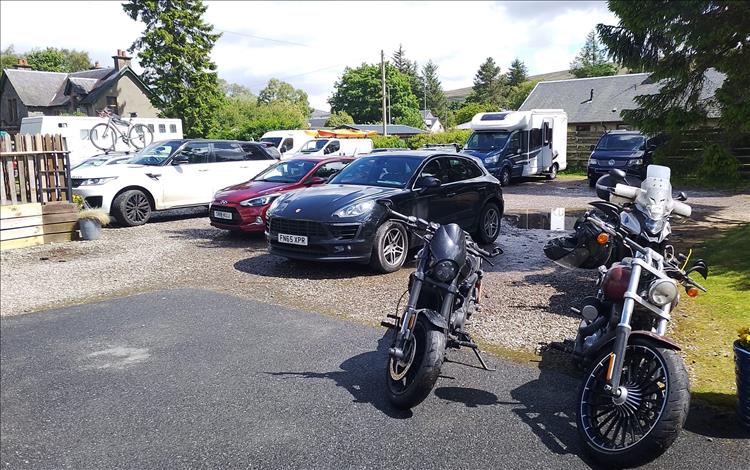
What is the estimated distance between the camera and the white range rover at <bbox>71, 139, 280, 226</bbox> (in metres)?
12.6

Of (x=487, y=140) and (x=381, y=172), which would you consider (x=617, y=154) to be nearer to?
(x=487, y=140)

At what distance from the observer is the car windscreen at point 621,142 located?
2077cm

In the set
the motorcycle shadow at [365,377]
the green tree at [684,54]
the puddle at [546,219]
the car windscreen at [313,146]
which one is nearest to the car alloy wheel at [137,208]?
the puddle at [546,219]

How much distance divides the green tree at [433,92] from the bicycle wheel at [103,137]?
306ft

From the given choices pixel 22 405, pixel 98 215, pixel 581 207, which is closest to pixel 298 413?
pixel 22 405

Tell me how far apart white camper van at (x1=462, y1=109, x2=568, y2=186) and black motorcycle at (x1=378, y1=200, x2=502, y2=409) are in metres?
17.2

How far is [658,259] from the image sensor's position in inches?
144

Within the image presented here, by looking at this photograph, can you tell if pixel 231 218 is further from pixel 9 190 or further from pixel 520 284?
pixel 520 284

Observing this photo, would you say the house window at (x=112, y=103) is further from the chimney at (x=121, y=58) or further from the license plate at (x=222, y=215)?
the license plate at (x=222, y=215)

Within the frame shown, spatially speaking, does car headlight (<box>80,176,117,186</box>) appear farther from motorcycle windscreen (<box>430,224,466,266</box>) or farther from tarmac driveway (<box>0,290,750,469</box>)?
motorcycle windscreen (<box>430,224,466,266</box>)

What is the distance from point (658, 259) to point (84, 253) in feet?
30.3

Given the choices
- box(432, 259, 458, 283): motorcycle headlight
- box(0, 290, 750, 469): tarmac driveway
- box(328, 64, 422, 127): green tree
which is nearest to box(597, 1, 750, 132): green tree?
box(0, 290, 750, 469): tarmac driveway

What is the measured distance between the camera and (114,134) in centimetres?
2342

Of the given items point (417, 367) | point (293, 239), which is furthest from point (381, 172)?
point (417, 367)
